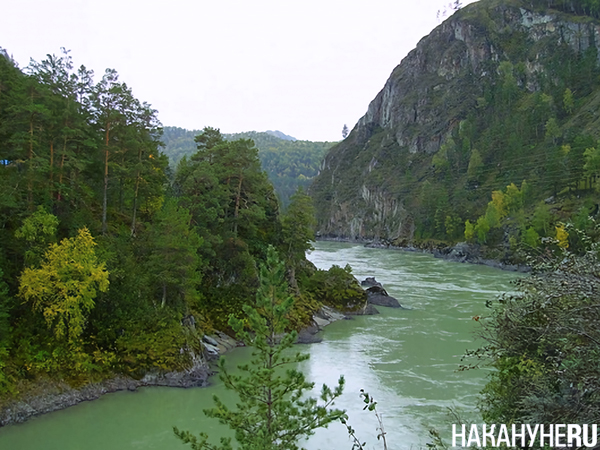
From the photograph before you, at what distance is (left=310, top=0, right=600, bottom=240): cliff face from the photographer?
124938 mm

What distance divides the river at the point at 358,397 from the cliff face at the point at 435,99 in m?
92.3

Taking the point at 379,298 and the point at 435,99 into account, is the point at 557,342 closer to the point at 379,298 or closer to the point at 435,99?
the point at 379,298

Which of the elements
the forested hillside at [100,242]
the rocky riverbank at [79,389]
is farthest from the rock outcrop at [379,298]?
the rocky riverbank at [79,389]

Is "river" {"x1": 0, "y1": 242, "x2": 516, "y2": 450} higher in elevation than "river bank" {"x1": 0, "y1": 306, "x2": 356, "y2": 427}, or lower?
lower

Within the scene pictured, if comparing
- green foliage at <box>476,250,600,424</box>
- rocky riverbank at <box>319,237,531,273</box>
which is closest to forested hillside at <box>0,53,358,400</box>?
green foliage at <box>476,250,600,424</box>

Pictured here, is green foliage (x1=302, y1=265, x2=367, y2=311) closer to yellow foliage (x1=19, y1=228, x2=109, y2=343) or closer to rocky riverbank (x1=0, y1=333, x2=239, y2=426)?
rocky riverbank (x1=0, y1=333, x2=239, y2=426)

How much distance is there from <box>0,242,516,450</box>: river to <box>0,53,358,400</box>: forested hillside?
1717 millimetres

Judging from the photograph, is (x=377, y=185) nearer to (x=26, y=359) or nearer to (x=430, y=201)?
(x=430, y=201)

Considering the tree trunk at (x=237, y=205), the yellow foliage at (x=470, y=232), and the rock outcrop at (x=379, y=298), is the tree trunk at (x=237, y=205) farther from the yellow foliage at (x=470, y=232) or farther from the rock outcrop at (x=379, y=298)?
the yellow foliage at (x=470, y=232)

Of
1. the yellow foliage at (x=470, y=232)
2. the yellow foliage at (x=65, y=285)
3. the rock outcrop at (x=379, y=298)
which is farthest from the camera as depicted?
the yellow foliage at (x=470, y=232)

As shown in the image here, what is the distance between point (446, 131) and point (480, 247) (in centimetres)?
6359

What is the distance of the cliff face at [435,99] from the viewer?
12494 cm

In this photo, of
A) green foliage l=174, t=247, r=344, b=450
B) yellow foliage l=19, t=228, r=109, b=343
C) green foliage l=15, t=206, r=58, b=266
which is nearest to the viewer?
green foliage l=174, t=247, r=344, b=450

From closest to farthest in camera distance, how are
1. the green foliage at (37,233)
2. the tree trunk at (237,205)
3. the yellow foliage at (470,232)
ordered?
the green foliage at (37,233), the tree trunk at (237,205), the yellow foliage at (470,232)
